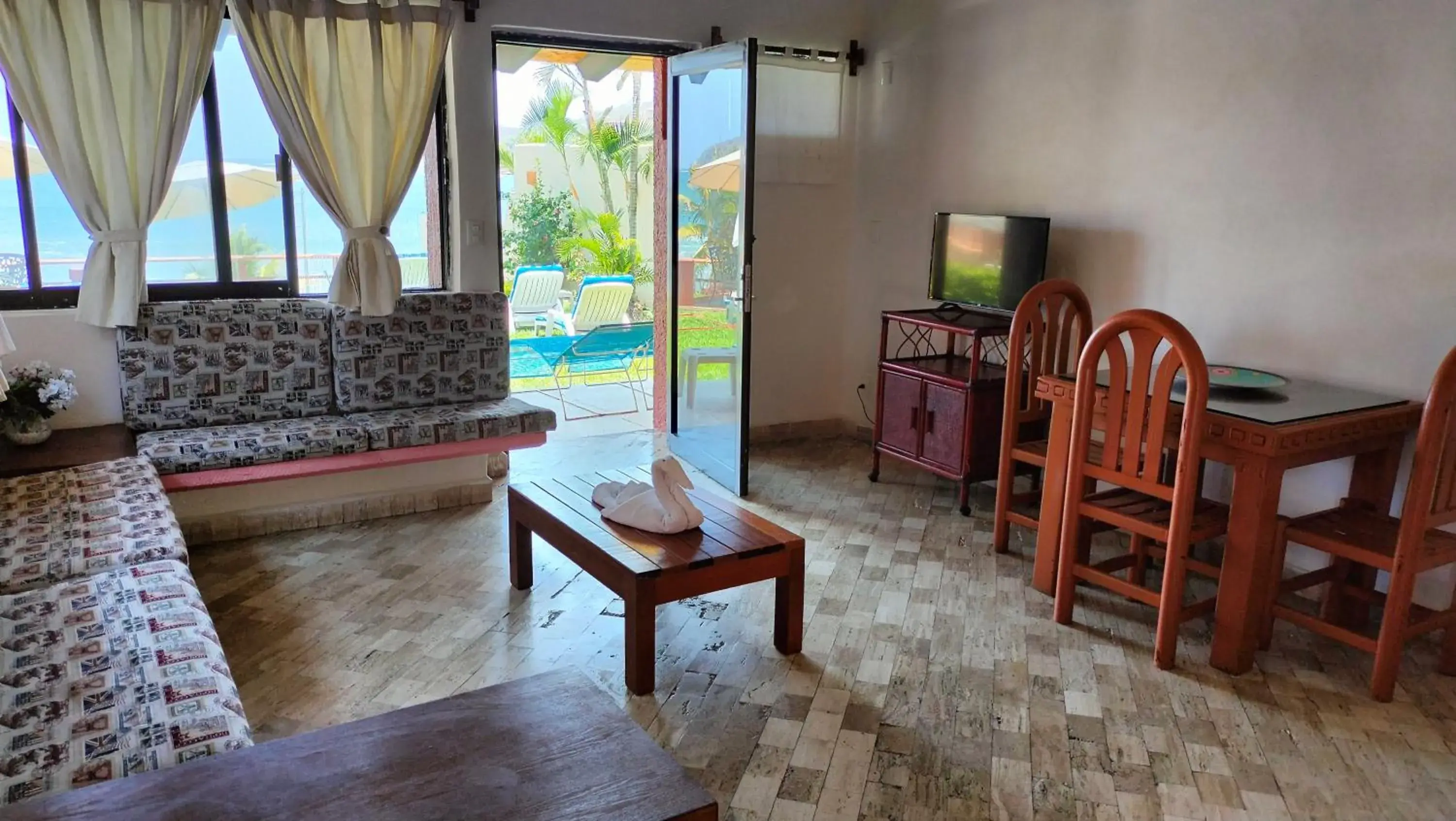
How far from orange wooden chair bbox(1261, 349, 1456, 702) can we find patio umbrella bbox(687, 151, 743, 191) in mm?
2607

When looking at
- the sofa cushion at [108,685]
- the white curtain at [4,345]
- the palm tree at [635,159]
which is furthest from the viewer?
the palm tree at [635,159]

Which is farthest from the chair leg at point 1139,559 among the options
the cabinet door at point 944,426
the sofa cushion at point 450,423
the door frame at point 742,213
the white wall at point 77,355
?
the white wall at point 77,355

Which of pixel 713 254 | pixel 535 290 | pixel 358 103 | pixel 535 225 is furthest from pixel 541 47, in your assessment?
pixel 535 225

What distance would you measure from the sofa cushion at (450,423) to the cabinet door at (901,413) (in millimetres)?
1552

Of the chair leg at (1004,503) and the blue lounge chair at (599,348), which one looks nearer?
the chair leg at (1004,503)

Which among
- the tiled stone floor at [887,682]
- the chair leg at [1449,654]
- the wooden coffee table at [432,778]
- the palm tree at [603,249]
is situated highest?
the palm tree at [603,249]

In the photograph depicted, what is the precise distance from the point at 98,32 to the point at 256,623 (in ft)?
7.47

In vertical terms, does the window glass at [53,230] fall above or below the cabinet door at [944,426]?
above

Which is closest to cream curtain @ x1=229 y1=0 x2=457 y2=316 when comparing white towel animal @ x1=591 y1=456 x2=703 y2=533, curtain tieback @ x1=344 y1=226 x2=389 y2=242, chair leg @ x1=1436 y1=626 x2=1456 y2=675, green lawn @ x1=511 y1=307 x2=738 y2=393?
curtain tieback @ x1=344 y1=226 x2=389 y2=242

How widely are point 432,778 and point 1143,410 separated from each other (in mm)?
2306

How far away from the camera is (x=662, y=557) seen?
2.80 meters

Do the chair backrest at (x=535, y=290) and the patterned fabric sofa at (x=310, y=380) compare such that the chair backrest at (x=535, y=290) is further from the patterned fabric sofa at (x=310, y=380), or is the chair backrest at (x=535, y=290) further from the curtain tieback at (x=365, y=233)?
the curtain tieback at (x=365, y=233)

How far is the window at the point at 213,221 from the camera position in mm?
3861

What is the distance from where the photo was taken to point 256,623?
318 cm
